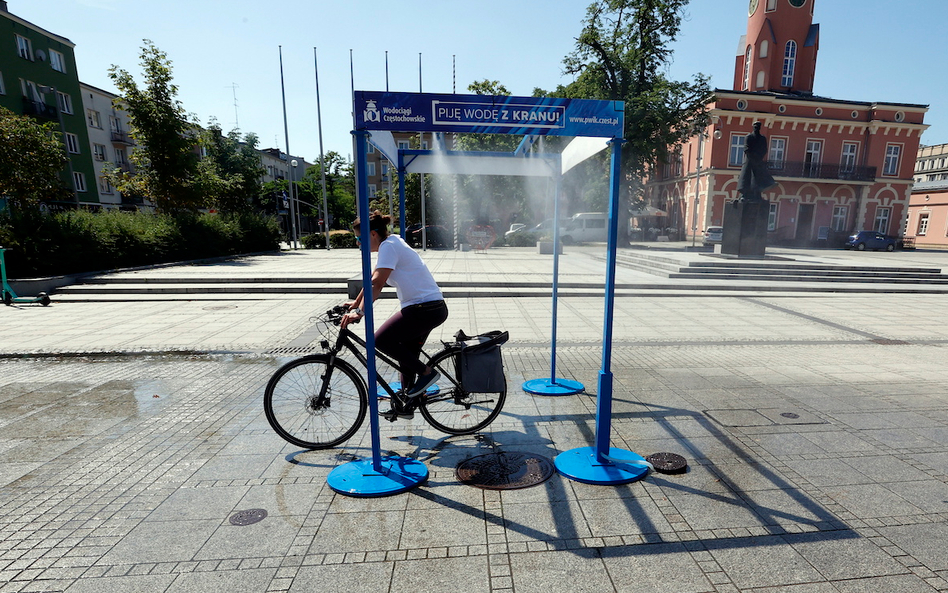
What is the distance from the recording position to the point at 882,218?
1471 inches

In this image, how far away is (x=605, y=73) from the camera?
99.7ft

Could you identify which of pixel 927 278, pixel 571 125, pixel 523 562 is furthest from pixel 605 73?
pixel 523 562

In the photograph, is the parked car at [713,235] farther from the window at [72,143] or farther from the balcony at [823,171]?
the window at [72,143]

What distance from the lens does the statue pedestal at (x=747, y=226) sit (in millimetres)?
18656

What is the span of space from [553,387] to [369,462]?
2.45 meters

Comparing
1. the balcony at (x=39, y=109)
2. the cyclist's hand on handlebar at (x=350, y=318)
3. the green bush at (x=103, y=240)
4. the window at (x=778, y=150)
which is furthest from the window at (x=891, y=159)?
the balcony at (x=39, y=109)

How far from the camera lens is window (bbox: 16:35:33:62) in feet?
99.5

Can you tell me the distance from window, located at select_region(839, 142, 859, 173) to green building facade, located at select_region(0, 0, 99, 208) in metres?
54.4

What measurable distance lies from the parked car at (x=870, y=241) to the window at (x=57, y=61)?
190 ft

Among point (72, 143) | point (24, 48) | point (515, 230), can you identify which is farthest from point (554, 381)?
point (72, 143)

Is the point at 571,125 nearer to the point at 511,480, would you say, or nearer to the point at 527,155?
the point at 527,155

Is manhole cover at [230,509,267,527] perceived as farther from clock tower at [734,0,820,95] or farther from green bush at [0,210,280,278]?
clock tower at [734,0,820,95]

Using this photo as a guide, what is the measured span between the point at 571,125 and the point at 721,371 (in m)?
4.46

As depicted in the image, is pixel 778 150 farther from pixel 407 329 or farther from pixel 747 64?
pixel 407 329
